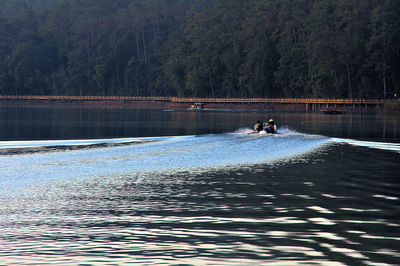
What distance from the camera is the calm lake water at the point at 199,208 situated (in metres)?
12.0

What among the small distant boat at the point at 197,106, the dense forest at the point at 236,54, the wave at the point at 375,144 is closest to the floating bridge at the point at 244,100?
the dense forest at the point at 236,54

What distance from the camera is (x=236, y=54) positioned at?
140 meters

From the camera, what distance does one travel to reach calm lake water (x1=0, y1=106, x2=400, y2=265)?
11953 millimetres

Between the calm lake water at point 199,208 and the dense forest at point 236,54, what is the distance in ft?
A: 273

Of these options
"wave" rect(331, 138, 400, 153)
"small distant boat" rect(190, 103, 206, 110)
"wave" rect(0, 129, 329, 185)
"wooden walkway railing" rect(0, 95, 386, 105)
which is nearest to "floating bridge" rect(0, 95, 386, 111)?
"wooden walkway railing" rect(0, 95, 386, 105)

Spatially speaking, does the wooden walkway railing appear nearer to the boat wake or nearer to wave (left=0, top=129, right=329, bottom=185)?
the boat wake

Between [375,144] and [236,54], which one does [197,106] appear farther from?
[375,144]

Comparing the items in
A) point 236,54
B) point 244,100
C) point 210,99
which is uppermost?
point 236,54

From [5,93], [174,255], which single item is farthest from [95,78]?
[174,255]

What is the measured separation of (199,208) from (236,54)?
126 metres

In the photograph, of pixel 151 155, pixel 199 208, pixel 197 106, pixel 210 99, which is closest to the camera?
pixel 199 208

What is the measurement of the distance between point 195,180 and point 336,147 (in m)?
18.2

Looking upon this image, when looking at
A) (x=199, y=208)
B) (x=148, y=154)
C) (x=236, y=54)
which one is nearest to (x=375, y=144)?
(x=148, y=154)

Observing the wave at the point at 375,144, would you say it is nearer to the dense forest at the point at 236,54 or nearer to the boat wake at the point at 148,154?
the boat wake at the point at 148,154
